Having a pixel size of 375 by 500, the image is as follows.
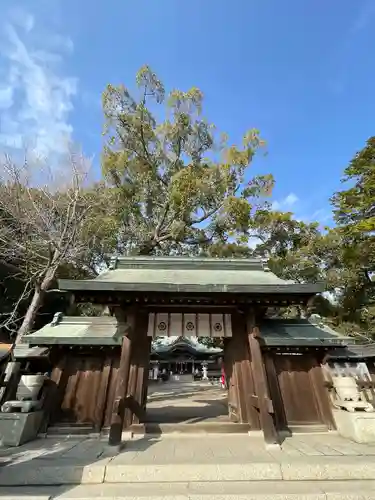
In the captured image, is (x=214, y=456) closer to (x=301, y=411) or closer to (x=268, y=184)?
(x=301, y=411)

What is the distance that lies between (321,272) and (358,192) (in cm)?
600

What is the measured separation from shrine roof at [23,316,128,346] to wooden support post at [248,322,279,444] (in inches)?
125

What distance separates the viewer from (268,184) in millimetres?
17891

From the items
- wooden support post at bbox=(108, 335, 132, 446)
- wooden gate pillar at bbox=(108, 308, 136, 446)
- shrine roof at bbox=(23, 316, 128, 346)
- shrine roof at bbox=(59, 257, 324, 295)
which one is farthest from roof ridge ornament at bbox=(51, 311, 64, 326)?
wooden support post at bbox=(108, 335, 132, 446)

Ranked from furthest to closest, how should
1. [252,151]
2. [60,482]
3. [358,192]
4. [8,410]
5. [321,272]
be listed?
1. [321,272]
2. [252,151]
3. [358,192]
4. [8,410]
5. [60,482]

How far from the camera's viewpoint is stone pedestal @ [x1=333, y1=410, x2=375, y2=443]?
581cm

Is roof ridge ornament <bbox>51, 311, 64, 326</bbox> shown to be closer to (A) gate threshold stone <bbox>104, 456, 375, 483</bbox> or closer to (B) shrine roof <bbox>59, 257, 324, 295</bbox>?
(B) shrine roof <bbox>59, 257, 324, 295</bbox>

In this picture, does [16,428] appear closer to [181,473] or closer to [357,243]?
[181,473]

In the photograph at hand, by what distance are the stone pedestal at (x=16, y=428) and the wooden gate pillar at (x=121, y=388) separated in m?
2.02

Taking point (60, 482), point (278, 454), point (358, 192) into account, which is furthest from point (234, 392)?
point (358, 192)

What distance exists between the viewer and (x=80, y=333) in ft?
Answer: 23.5

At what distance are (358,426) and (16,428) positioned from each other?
302 inches

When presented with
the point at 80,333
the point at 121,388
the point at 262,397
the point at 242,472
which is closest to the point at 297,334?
the point at 262,397

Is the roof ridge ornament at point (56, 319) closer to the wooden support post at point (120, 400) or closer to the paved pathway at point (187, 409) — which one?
the wooden support post at point (120, 400)
